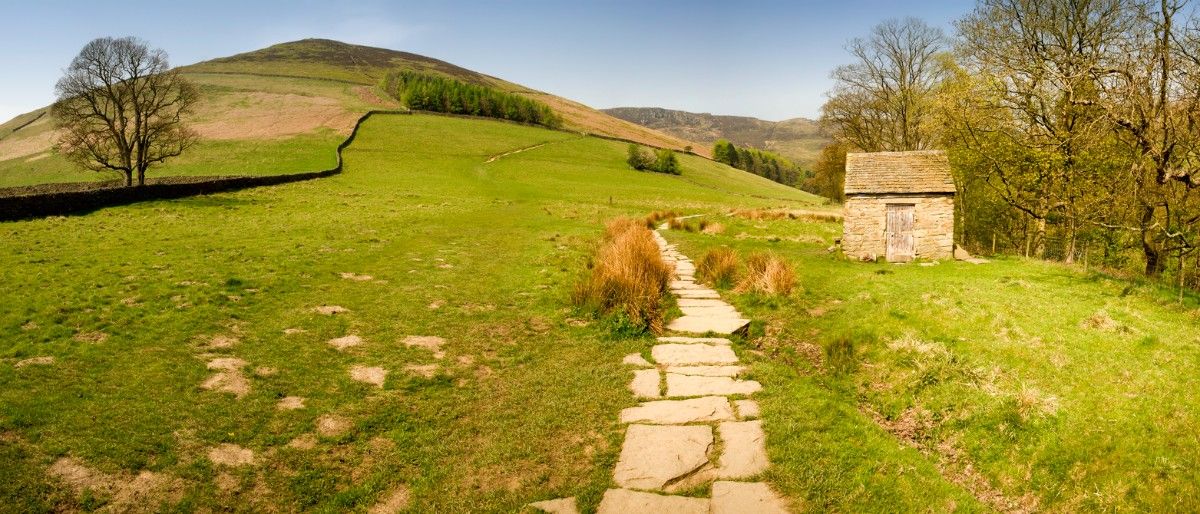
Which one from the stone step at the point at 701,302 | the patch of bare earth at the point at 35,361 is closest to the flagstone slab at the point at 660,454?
the stone step at the point at 701,302

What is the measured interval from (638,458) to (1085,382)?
18.2 ft

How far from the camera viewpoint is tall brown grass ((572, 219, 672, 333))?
9102 mm

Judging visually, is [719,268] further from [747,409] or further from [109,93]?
[109,93]

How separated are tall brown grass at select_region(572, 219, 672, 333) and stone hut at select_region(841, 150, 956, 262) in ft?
35.5

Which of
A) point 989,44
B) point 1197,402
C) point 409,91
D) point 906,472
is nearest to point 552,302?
point 906,472

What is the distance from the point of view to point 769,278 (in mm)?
11492

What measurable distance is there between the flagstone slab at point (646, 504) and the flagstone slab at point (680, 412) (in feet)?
4.33

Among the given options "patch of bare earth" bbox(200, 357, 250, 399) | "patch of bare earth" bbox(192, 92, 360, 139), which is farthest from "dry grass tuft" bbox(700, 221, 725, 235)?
"patch of bare earth" bbox(192, 92, 360, 139)

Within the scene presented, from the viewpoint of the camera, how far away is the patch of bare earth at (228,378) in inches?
238

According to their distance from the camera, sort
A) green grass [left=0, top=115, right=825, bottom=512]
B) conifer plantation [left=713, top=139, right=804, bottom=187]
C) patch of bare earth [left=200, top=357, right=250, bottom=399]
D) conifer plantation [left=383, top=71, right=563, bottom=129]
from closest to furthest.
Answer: green grass [left=0, top=115, right=825, bottom=512], patch of bare earth [left=200, top=357, right=250, bottom=399], conifer plantation [left=383, top=71, right=563, bottom=129], conifer plantation [left=713, top=139, right=804, bottom=187]

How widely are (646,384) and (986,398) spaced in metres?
3.90

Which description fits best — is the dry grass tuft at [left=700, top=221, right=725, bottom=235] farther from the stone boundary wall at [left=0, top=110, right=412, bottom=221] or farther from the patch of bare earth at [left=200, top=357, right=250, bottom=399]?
the stone boundary wall at [left=0, top=110, right=412, bottom=221]

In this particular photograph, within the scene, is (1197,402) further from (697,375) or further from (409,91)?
(409,91)

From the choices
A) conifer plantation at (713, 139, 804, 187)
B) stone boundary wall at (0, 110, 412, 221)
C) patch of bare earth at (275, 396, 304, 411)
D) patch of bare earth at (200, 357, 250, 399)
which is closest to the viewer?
patch of bare earth at (275, 396, 304, 411)
